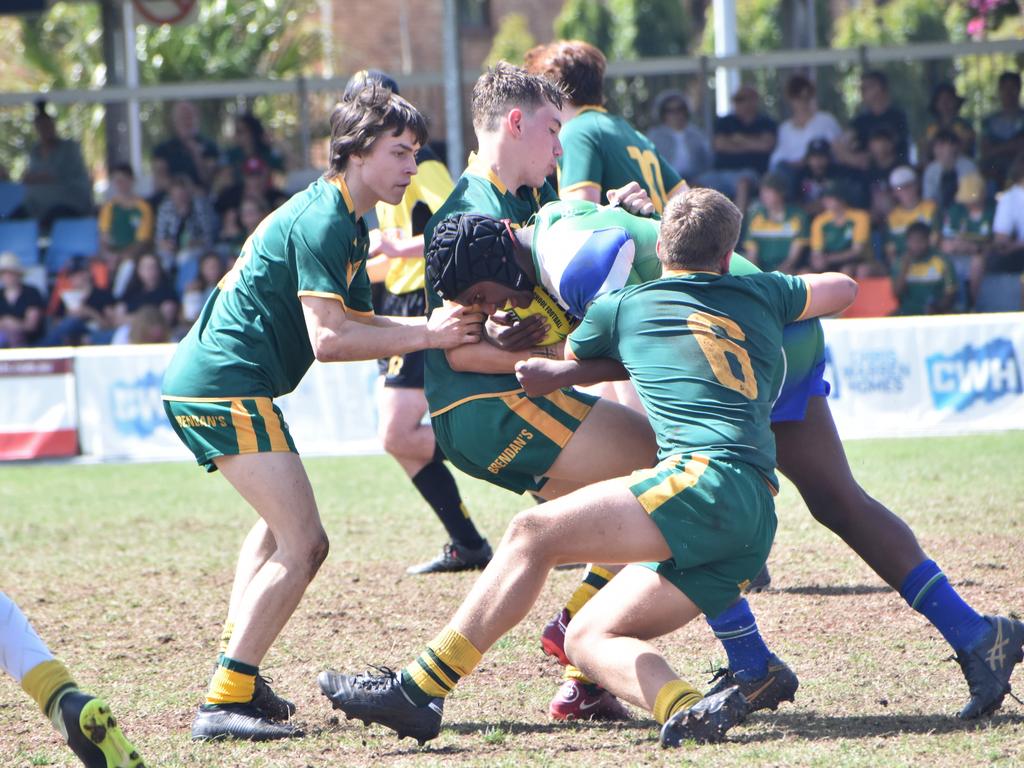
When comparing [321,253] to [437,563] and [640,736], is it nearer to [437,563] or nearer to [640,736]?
[640,736]

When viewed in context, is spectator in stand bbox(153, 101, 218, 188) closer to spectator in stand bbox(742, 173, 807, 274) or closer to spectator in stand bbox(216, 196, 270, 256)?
spectator in stand bbox(216, 196, 270, 256)

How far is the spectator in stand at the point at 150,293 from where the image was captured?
14.4 meters

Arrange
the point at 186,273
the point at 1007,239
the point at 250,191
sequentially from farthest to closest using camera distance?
the point at 250,191
the point at 186,273
the point at 1007,239

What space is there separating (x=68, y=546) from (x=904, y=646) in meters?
4.98

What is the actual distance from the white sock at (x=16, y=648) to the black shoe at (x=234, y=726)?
0.70m

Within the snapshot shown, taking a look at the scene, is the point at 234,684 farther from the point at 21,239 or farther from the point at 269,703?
the point at 21,239

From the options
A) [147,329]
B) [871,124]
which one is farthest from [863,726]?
[871,124]

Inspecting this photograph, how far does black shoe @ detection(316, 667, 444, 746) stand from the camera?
380cm

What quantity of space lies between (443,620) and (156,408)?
20.8 feet

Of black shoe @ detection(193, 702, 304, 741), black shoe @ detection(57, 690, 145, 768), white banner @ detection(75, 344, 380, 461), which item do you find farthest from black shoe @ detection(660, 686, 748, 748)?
white banner @ detection(75, 344, 380, 461)

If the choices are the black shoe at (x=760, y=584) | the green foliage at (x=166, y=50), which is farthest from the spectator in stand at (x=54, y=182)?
the black shoe at (x=760, y=584)

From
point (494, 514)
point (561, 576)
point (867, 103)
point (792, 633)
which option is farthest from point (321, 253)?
point (867, 103)

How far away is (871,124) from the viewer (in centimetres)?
1423

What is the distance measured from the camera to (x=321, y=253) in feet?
13.2
